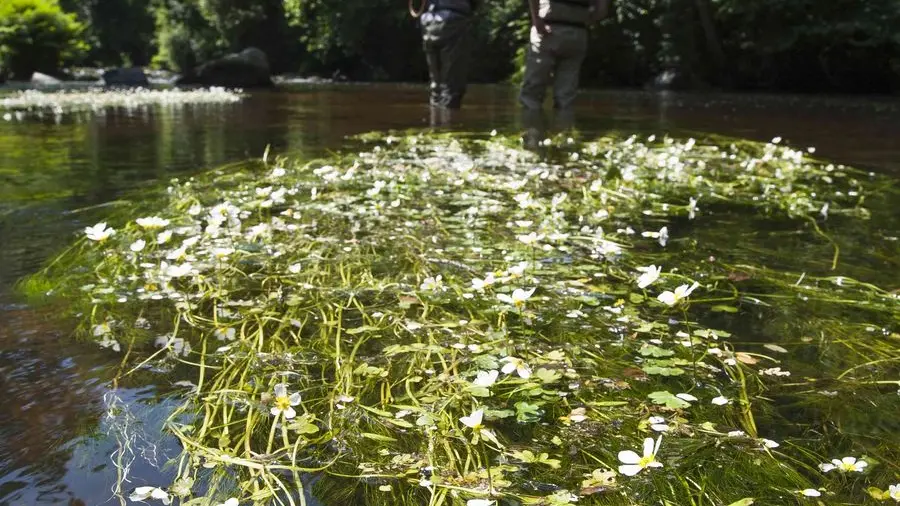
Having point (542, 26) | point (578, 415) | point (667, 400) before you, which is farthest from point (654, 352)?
point (542, 26)

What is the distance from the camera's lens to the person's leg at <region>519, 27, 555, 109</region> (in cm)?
843

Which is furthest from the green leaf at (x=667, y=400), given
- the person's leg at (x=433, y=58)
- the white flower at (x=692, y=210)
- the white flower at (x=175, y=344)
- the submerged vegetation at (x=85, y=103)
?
the submerged vegetation at (x=85, y=103)

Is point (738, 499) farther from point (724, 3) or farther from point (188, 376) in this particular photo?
point (724, 3)

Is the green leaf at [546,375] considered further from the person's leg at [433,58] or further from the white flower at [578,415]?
the person's leg at [433,58]

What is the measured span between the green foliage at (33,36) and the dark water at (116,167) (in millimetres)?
12709

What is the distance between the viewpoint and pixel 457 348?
2008mm

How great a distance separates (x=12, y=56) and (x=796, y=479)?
78.9ft

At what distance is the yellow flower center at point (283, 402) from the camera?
157 cm

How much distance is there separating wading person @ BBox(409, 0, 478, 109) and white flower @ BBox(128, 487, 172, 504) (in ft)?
27.7

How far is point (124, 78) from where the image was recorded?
2222 cm

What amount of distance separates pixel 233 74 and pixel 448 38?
13.2 meters

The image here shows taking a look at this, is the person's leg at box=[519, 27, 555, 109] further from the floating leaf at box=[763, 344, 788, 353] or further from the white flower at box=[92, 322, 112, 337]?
the white flower at box=[92, 322, 112, 337]

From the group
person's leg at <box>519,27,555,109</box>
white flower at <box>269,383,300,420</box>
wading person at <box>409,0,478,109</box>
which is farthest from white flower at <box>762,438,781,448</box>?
wading person at <box>409,0,478,109</box>

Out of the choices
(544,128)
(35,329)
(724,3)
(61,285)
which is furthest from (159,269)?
(724,3)
